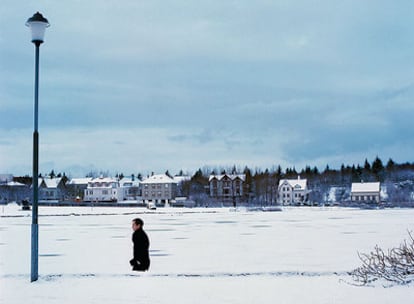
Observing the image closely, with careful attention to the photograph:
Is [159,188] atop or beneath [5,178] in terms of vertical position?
beneath

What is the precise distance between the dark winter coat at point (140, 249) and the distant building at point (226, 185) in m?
138

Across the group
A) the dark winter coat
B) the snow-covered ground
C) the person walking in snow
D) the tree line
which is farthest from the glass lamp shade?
the tree line

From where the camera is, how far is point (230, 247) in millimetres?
20266

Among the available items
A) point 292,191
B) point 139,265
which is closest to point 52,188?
point 292,191

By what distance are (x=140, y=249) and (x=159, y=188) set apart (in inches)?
5588

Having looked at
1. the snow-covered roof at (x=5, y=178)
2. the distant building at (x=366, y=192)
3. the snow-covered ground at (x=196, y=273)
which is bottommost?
the snow-covered ground at (x=196, y=273)

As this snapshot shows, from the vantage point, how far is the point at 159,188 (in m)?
153

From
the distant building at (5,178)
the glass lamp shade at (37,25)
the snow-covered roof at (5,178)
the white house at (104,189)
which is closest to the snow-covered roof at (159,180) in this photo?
the white house at (104,189)

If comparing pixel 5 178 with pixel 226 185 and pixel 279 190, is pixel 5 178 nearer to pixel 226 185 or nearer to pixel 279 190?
pixel 226 185

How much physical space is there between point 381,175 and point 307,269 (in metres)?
173

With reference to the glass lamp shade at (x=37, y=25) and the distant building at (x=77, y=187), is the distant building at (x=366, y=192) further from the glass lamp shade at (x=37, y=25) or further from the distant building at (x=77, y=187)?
the glass lamp shade at (x=37, y=25)

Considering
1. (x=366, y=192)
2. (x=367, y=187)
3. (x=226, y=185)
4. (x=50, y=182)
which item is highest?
(x=50, y=182)

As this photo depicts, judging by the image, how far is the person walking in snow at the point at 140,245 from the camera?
11.1 m

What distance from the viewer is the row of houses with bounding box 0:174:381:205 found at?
14975 centimetres
